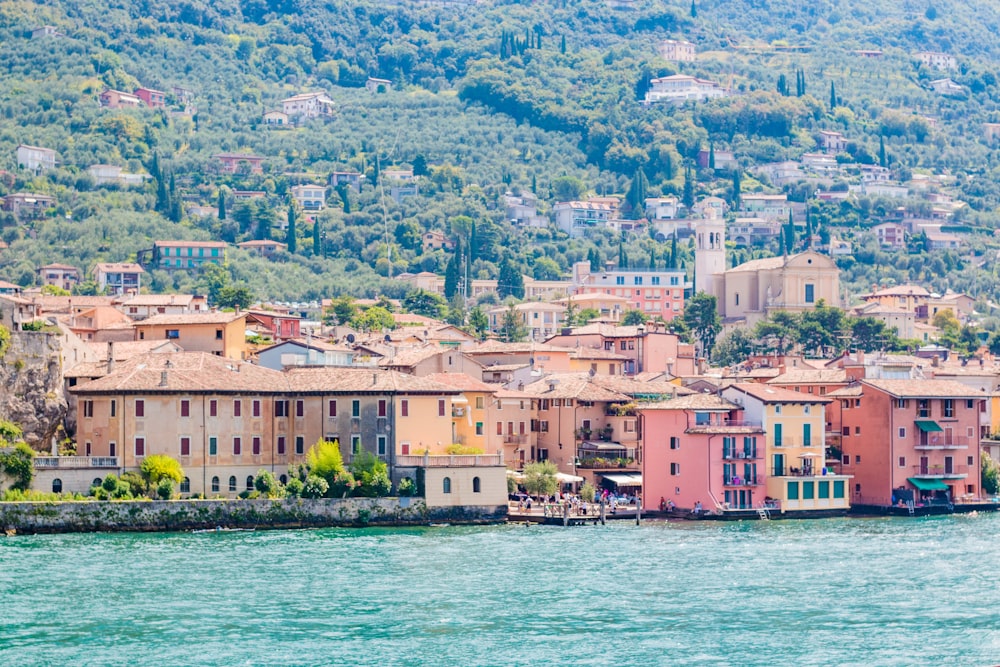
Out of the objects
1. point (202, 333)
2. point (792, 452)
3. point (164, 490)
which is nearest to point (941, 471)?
point (792, 452)

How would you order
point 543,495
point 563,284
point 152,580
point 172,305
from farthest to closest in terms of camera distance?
point 563,284, point 172,305, point 543,495, point 152,580

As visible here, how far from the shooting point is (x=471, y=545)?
213ft

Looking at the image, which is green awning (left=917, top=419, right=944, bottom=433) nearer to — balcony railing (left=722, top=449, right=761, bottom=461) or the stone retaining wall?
balcony railing (left=722, top=449, right=761, bottom=461)

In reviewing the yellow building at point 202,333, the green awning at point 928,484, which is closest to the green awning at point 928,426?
the green awning at point 928,484

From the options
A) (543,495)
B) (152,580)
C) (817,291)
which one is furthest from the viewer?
(817,291)

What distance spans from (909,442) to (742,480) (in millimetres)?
8410

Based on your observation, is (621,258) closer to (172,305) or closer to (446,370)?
(172,305)

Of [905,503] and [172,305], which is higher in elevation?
[172,305]

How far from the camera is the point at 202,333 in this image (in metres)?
87.2

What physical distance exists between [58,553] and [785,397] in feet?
93.0

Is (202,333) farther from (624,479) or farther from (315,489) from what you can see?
(624,479)

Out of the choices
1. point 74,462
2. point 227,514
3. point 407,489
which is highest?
point 74,462

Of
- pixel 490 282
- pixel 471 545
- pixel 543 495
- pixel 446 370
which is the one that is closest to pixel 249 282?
pixel 490 282

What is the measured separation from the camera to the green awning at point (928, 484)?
80.1 meters
